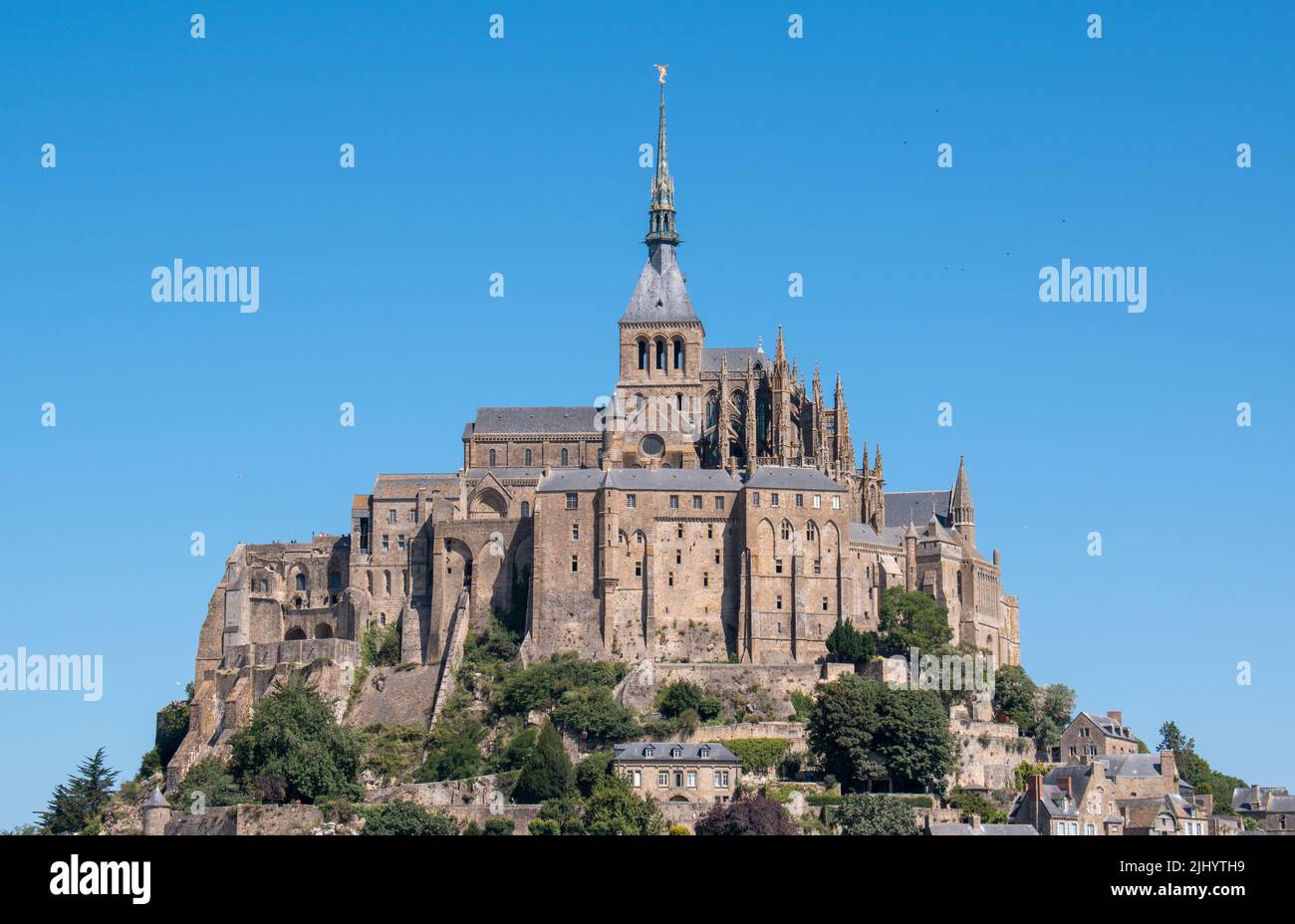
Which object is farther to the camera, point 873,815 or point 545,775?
point 545,775

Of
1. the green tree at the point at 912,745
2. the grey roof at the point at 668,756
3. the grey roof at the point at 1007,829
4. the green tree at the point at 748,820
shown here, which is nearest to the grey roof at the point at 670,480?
the grey roof at the point at 668,756

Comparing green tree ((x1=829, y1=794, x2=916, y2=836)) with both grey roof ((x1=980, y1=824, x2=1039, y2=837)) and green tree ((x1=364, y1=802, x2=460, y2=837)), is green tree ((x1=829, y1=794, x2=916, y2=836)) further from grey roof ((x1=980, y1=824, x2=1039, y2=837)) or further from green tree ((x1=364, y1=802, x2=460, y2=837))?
green tree ((x1=364, y1=802, x2=460, y2=837))

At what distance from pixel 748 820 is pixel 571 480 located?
2591 cm

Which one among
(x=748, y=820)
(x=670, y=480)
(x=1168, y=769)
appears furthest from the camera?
(x=670, y=480)

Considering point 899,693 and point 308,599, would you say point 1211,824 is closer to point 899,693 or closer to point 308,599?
point 899,693

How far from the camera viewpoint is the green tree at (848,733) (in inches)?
3644

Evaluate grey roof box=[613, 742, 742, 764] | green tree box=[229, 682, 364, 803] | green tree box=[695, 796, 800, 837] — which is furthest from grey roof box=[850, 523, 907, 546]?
green tree box=[229, 682, 364, 803]

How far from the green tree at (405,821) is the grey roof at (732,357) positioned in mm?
33333

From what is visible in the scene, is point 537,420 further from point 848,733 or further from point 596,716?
point 848,733

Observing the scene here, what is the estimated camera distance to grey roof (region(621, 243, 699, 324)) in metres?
116

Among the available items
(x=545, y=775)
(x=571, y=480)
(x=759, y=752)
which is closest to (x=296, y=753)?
(x=545, y=775)

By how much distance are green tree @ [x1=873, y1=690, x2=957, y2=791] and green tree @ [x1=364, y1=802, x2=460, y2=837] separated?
17.4m

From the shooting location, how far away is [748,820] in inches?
3359
